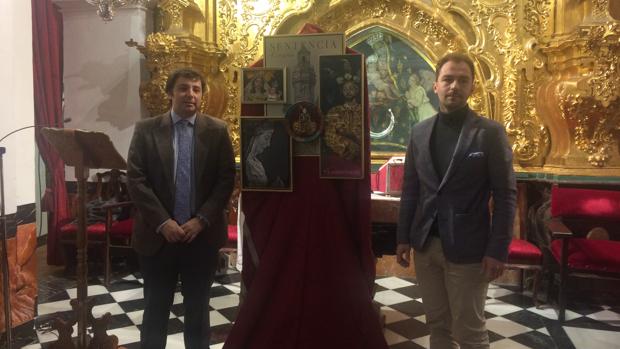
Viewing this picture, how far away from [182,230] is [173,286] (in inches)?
12.9

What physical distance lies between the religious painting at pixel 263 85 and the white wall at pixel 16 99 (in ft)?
6.77

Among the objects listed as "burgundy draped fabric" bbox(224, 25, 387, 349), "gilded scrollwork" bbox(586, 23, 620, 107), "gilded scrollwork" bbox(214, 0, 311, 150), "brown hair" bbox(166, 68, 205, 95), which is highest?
"gilded scrollwork" bbox(214, 0, 311, 150)

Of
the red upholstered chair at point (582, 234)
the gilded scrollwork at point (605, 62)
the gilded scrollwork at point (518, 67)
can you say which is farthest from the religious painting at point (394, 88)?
the red upholstered chair at point (582, 234)

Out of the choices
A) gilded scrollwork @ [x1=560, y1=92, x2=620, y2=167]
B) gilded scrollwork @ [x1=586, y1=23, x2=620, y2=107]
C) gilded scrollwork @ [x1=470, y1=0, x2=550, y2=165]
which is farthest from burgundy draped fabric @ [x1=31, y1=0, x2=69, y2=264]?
gilded scrollwork @ [x1=586, y1=23, x2=620, y2=107]

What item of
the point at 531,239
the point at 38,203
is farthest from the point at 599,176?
the point at 38,203

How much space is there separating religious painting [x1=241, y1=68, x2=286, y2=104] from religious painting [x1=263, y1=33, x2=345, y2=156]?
33mm

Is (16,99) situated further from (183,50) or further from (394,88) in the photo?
(394,88)

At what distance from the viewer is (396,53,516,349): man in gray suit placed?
2.15 metres

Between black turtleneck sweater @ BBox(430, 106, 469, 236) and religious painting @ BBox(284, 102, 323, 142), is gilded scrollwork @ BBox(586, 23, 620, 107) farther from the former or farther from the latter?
religious painting @ BBox(284, 102, 323, 142)

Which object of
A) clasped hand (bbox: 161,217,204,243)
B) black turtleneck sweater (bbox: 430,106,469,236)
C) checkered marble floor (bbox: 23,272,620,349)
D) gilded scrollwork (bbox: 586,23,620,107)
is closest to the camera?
black turtleneck sweater (bbox: 430,106,469,236)

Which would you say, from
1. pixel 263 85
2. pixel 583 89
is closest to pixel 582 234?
pixel 583 89

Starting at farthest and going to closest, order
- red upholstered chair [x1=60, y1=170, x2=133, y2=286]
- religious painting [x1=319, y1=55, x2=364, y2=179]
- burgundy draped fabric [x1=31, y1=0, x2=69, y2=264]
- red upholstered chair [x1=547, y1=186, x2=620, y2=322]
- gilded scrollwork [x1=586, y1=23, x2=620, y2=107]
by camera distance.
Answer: burgundy draped fabric [x1=31, y1=0, x2=69, y2=264] < red upholstered chair [x1=60, y1=170, x2=133, y2=286] < gilded scrollwork [x1=586, y1=23, x2=620, y2=107] < red upholstered chair [x1=547, y1=186, x2=620, y2=322] < religious painting [x1=319, y1=55, x2=364, y2=179]

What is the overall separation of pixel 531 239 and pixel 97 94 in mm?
4680

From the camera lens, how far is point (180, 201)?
2.52 m
